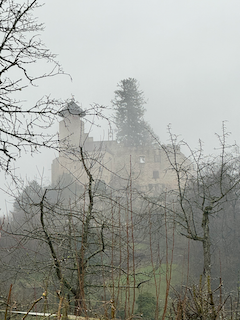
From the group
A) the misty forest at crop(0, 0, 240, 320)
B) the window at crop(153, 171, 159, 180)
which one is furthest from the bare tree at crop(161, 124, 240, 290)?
the window at crop(153, 171, 159, 180)

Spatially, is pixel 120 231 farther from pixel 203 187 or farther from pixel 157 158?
pixel 157 158

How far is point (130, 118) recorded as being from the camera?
37.1 metres

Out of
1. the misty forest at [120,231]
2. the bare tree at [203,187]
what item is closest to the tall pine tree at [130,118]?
the misty forest at [120,231]

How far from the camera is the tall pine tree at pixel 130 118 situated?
1454 inches

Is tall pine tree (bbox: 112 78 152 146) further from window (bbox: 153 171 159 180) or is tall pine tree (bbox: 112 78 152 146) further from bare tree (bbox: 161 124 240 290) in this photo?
bare tree (bbox: 161 124 240 290)

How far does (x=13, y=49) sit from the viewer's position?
3572mm

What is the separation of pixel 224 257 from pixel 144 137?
24368 millimetres

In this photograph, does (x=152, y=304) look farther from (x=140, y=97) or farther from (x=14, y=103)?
(x=140, y=97)

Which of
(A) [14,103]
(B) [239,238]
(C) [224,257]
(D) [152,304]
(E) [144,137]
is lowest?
(D) [152,304]

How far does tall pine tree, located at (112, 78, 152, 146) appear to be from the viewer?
36938mm

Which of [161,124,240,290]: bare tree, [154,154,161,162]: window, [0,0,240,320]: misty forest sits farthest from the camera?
[154,154,161,162]: window

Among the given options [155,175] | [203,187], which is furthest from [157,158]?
[203,187]

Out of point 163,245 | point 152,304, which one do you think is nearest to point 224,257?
point 163,245

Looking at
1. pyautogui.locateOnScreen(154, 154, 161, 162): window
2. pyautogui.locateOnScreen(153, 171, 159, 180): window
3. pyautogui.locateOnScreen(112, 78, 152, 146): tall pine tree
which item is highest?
pyautogui.locateOnScreen(112, 78, 152, 146): tall pine tree
